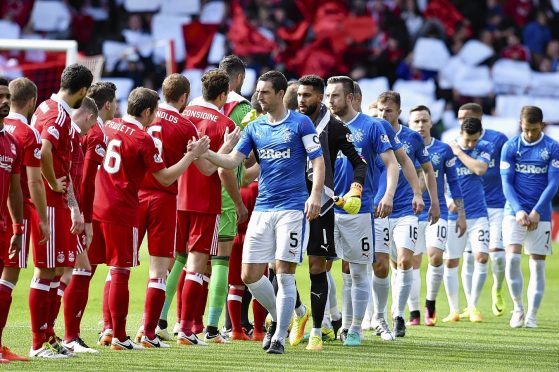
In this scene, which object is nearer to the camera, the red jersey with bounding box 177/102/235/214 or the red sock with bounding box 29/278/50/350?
the red sock with bounding box 29/278/50/350

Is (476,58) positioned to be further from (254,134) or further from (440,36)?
(254,134)

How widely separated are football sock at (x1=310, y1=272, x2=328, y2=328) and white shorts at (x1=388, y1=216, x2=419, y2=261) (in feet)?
7.17

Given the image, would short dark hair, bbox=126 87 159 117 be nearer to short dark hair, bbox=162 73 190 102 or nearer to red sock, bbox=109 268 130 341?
short dark hair, bbox=162 73 190 102

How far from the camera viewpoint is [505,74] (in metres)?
28.2

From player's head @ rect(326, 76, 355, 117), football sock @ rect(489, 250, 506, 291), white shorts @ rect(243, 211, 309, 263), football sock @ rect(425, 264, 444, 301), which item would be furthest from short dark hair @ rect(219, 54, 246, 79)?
football sock @ rect(489, 250, 506, 291)

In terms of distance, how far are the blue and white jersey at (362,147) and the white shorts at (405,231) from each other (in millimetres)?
1216

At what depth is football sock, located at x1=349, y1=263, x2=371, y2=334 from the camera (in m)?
10.6

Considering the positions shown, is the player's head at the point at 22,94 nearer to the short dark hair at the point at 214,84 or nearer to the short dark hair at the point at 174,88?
the short dark hair at the point at 174,88

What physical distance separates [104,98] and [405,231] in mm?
3554

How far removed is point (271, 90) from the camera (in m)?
9.52

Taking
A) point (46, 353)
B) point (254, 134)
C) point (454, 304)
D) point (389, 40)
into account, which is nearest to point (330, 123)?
point (254, 134)

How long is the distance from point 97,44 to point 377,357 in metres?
20.5

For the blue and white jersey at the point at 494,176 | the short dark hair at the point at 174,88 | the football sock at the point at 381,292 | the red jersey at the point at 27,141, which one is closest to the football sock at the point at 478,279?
the blue and white jersey at the point at 494,176

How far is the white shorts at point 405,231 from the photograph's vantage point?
11.9 m
